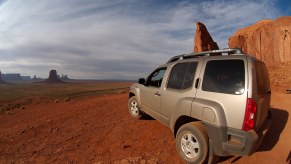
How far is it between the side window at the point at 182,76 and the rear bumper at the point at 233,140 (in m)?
1.02

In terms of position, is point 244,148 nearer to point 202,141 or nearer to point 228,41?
point 202,141

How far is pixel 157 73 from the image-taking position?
5.66 m

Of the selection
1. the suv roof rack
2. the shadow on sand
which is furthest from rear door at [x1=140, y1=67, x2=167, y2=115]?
the shadow on sand

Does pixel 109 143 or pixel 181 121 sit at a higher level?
pixel 181 121

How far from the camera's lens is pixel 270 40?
42.0 meters

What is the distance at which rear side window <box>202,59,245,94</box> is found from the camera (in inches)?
122

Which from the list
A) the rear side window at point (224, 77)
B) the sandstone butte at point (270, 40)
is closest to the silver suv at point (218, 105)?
the rear side window at point (224, 77)

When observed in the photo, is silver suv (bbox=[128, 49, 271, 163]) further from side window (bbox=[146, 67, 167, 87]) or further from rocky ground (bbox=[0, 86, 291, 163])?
side window (bbox=[146, 67, 167, 87])

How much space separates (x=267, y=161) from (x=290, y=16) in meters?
42.7

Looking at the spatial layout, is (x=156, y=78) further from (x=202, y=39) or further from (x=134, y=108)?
(x=202, y=39)

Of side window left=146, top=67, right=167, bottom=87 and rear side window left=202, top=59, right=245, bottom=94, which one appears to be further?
side window left=146, top=67, right=167, bottom=87

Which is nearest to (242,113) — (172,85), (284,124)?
(172,85)

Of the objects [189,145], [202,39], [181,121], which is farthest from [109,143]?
[202,39]

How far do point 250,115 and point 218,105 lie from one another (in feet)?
1.58
